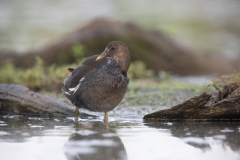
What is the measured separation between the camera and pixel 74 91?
7.49 m

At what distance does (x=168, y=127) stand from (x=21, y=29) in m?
13.2

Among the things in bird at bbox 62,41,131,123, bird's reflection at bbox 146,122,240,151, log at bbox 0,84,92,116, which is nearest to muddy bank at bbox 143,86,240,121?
bird's reflection at bbox 146,122,240,151

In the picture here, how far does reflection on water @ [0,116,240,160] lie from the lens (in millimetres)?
5203

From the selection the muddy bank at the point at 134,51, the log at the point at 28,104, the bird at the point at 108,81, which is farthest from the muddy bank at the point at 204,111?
the muddy bank at the point at 134,51

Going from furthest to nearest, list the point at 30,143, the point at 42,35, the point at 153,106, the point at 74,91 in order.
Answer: the point at 42,35 < the point at 153,106 < the point at 74,91 < the point at 30,143

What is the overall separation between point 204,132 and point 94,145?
4.61ft

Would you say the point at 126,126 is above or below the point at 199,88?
below

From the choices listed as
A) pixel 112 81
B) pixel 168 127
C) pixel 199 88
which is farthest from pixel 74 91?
pixel 199 88

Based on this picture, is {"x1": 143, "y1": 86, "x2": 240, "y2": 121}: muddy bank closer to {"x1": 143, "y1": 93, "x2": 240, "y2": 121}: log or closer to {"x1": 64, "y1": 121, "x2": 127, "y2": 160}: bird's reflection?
{"x1": 143, "y1": 93, "x2": 240, "y2": 121}: log

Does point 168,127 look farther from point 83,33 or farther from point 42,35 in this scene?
point 42,35

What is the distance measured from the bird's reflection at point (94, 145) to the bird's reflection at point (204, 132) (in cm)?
70

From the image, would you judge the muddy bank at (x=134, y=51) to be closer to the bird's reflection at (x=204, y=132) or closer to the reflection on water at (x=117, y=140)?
the reflection on water at (x=117, y=140)

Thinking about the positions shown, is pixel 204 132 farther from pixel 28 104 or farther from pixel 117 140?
pixel 28 104

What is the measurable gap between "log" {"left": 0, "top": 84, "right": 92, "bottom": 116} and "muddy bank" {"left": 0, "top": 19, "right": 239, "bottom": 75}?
540 centimetres
